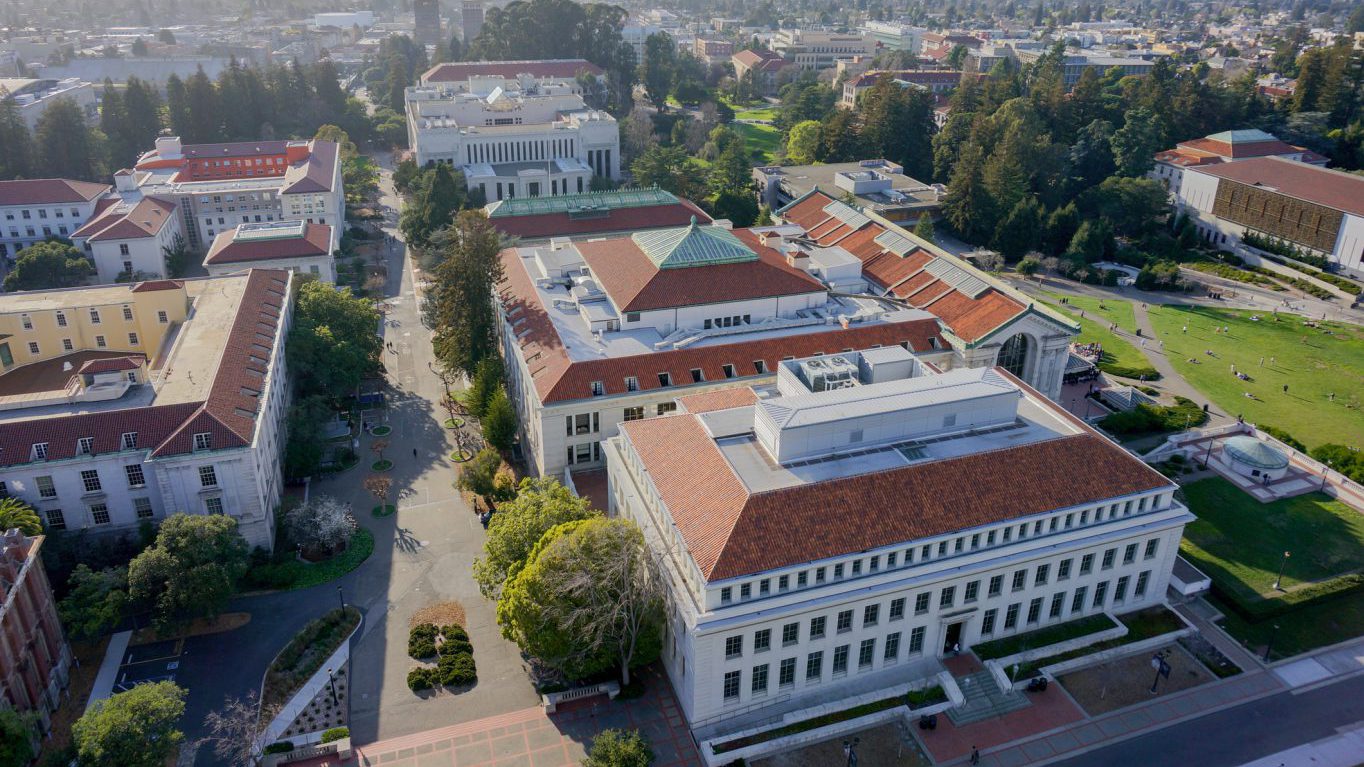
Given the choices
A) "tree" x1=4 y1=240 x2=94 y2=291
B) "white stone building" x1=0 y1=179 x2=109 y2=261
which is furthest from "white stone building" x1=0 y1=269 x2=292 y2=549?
"white stone building" x1=0 y1=179 x2=109 y2=261

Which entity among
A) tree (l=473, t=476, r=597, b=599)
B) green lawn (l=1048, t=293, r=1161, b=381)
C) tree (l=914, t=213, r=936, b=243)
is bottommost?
green lawn (l=1048, t=293, r=1161, b=381)

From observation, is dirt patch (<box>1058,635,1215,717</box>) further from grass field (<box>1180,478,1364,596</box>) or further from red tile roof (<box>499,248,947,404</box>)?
red tile roof (<box>499,248,947,404</box>)

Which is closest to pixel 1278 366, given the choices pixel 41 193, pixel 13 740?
pixel 13 740

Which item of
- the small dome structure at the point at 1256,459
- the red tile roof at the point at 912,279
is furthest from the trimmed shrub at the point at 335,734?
the small dome structure at the point at 1256,459

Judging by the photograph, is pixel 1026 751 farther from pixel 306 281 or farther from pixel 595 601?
pixel 306 281

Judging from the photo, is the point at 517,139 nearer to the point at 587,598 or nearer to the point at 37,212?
the point at 37,212

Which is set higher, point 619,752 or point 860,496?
point 860,496

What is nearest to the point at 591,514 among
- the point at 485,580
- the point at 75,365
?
the point at 485,580
